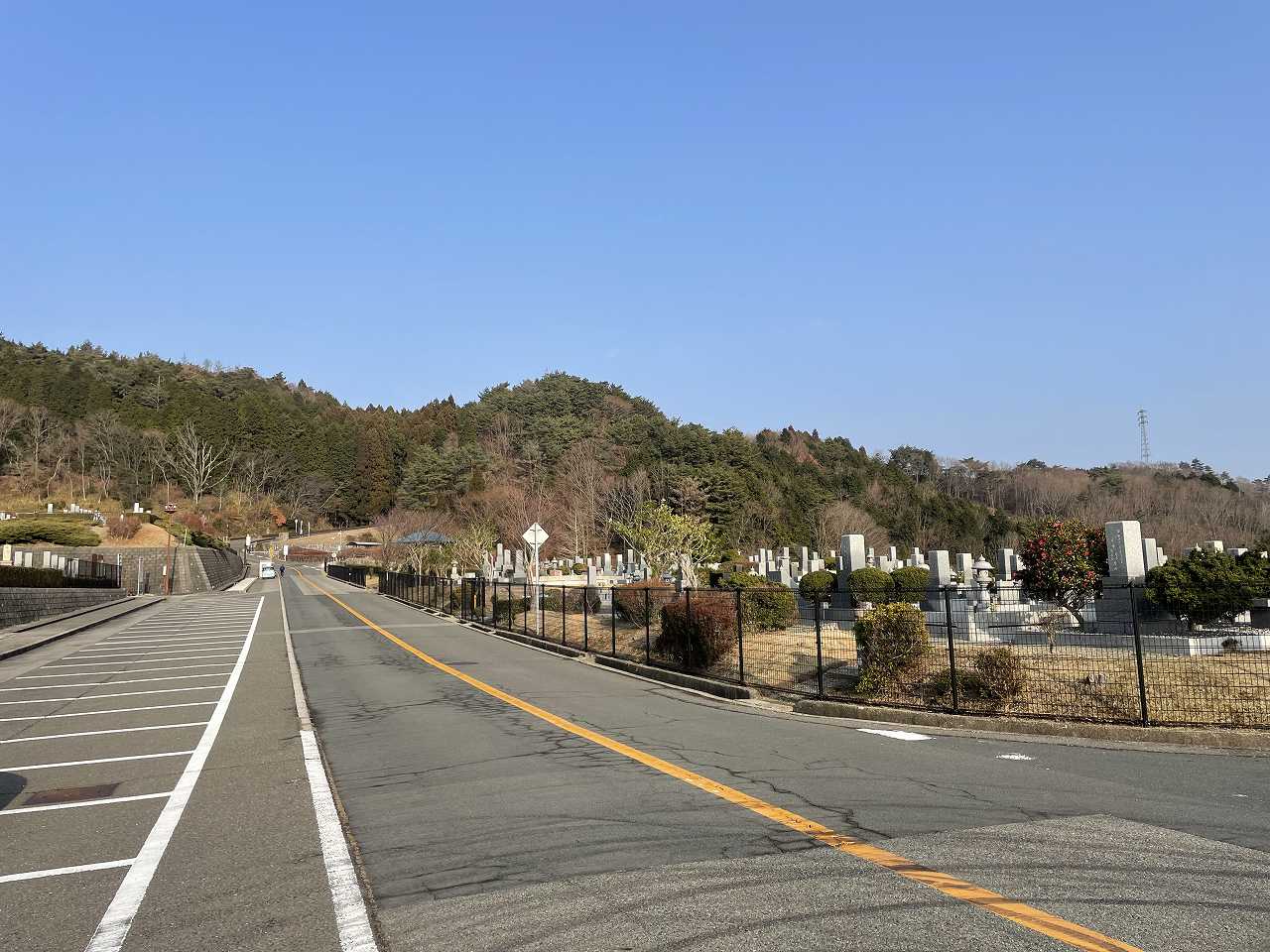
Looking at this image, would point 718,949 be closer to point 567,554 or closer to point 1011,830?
point 1011,830

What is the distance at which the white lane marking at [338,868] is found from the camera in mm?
4277

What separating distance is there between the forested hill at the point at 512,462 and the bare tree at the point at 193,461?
178 centimetres

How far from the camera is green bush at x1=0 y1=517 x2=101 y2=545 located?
51.3m

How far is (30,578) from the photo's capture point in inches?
1227

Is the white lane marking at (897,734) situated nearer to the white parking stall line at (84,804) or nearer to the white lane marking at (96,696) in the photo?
the white parking stall line at (84,804)

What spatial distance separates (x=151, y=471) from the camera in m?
115

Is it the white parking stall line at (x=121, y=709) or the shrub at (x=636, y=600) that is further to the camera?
the shrub at (x=636, y=600)

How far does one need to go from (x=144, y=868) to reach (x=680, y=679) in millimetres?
10789

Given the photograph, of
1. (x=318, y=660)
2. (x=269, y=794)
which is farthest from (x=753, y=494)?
(x=269, y=794)

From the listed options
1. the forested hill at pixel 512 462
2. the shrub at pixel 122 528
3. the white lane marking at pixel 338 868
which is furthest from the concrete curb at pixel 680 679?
the shrub at pixel 122 528

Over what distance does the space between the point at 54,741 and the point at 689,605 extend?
9.97 meters

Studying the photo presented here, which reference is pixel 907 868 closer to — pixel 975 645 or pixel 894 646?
pixel 894 646

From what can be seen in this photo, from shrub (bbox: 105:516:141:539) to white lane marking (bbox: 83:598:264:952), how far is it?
2505 inches

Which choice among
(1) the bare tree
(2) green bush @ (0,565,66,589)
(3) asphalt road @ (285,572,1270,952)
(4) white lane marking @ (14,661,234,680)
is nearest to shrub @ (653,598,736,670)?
(3) asphalt road @ (285,572,1270,952)
